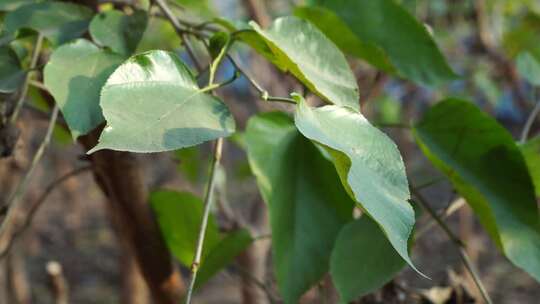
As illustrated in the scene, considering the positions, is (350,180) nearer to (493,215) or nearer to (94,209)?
(493,215)

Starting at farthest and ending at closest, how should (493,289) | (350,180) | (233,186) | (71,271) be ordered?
(233,186) < (71,271) < (493,289) < (350,180)

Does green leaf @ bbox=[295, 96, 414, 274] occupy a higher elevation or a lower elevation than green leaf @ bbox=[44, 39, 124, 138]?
higher

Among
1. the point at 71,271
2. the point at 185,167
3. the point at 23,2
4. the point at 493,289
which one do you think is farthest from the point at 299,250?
the point at 71,271

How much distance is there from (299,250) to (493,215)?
0.14 metres

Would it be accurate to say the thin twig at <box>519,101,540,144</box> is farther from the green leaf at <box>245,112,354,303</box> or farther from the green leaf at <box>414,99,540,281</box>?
the green leaf at <box>245,112,354,303</box>

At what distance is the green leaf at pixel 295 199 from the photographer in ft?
1.71

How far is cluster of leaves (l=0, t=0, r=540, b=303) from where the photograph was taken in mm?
382

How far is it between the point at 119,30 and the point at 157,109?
0.14 m

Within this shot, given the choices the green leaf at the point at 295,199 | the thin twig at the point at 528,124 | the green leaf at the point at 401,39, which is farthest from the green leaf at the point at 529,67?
the green leaf at the point at 295,199

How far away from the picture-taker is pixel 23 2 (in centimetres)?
56

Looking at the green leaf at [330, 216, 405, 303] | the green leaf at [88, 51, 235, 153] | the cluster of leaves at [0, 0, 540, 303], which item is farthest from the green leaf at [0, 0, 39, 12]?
the green leaf at [330, 216, 405, 303]

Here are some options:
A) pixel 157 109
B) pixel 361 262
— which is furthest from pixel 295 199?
pixel 157 109

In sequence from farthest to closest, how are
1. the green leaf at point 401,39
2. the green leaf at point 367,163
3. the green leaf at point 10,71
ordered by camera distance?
the green leaf at point 401,39 < the green leaf at point 10,71 < the green leaf at point 367,163

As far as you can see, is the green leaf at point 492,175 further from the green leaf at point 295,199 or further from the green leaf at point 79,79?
the green leaf at point 79,79
